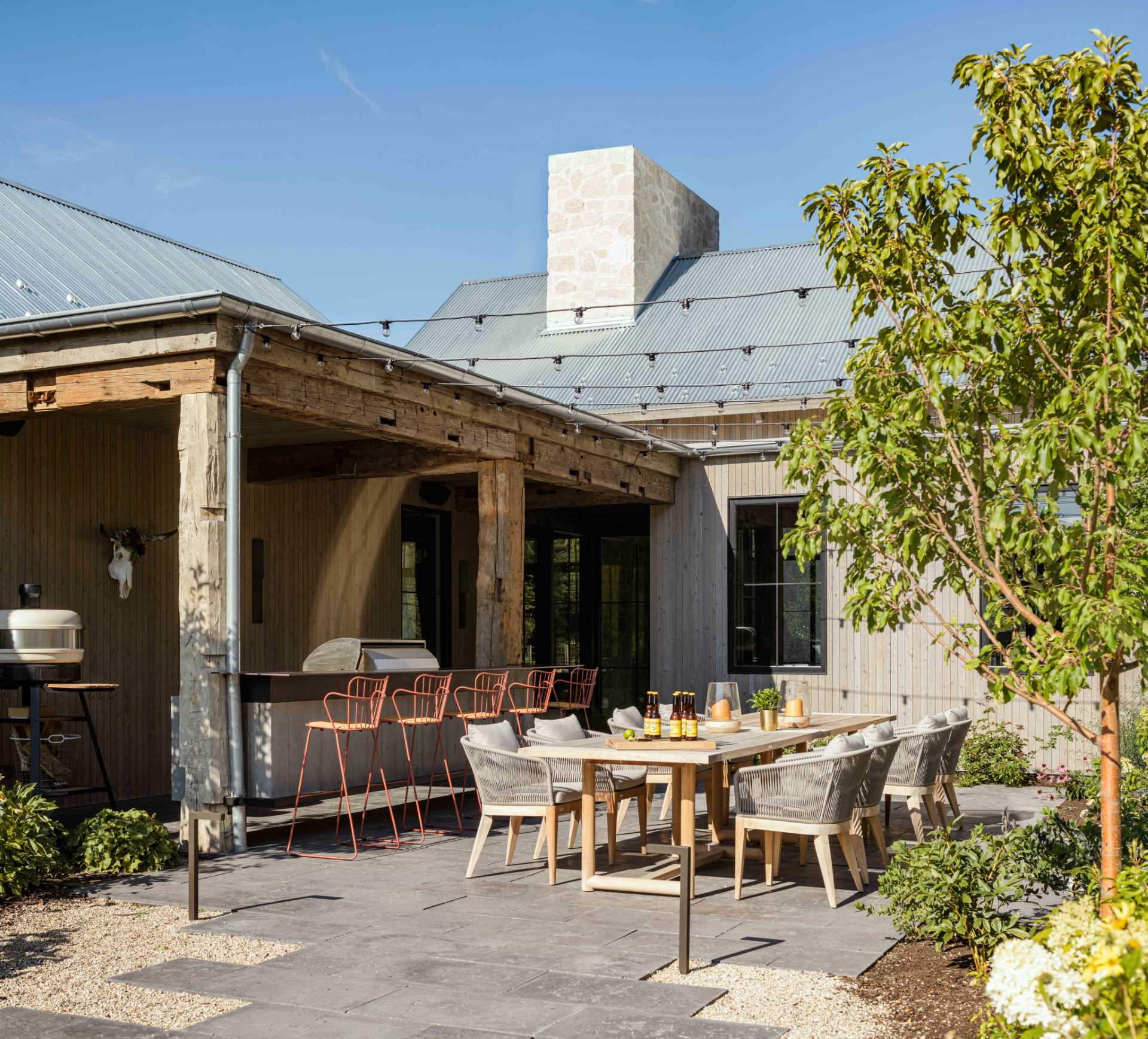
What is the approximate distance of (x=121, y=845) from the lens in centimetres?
706

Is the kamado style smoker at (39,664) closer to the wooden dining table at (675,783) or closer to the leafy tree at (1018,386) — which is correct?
the wooden dining table at (675,783)

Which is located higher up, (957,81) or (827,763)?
(957,81)

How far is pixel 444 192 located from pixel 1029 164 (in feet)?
60.8

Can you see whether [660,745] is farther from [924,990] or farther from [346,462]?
[346,462]

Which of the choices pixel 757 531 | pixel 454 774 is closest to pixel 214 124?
pixel 757 531

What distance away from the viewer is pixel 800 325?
15242 millimetres

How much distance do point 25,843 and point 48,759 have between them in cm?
275

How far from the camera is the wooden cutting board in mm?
6559

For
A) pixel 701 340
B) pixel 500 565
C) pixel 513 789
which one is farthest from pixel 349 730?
pixel 701 340

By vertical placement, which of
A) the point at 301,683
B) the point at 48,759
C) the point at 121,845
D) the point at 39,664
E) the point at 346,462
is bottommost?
the point at 121,845

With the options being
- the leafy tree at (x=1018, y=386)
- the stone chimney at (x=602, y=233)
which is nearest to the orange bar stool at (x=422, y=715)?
the leafy tree at (x=1018, y=386)

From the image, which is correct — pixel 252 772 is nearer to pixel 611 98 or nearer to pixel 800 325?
pixel 800 325

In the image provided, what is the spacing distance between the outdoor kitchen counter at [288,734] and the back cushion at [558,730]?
4.62 feet

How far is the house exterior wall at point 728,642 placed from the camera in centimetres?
1238
